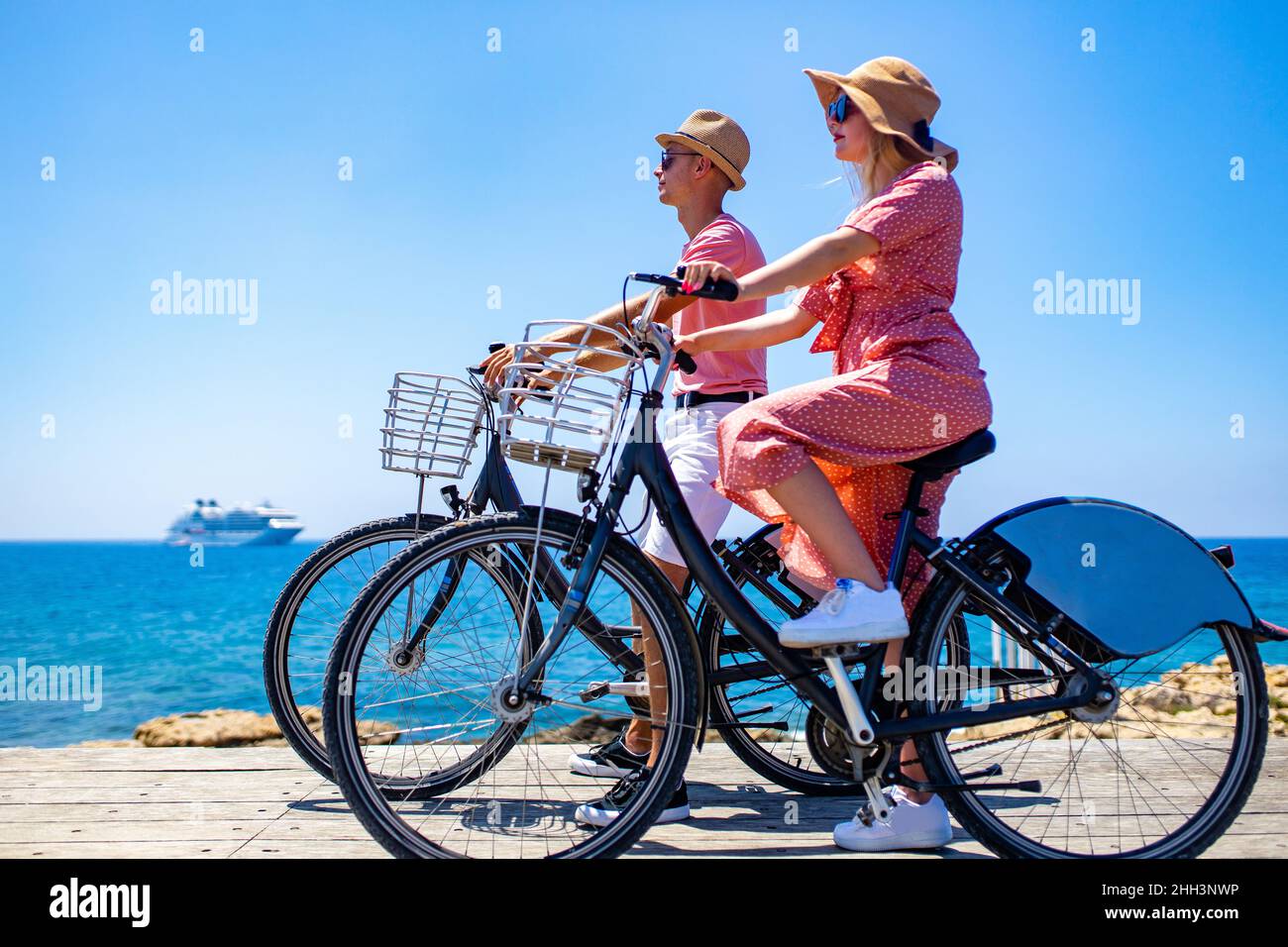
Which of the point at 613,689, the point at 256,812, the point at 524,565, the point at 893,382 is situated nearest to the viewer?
the point at 893,382

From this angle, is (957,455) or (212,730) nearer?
(957,455)

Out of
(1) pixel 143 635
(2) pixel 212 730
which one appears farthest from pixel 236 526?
(2) pixel 212 730

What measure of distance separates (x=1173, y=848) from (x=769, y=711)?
110 centimetres

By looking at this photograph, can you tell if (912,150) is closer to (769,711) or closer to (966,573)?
(966,573)

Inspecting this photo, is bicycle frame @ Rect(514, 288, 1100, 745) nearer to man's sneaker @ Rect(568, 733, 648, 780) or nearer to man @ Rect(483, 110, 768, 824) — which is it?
man @ Rect(483, 110, 768, 824)

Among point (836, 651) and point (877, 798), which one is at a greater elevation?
point (836, 651)

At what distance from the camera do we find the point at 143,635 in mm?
34844

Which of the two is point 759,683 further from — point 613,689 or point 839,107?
point 839,107

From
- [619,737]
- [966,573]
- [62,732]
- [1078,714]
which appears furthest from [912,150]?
[62,732]

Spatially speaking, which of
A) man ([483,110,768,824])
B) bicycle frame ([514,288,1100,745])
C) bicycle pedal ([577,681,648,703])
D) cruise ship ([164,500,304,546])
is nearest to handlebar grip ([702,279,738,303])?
bicycle frame ([514,288,1100,745])

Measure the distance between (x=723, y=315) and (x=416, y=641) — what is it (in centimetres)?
126

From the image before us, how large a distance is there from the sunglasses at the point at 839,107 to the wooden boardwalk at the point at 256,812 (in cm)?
174

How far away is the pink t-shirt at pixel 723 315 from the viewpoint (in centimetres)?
286

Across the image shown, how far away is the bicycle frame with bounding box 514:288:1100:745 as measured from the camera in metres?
2.23
